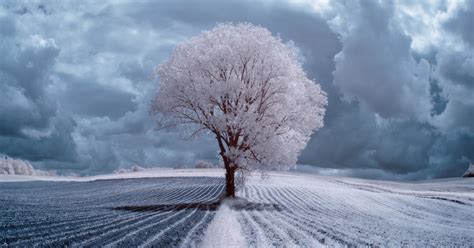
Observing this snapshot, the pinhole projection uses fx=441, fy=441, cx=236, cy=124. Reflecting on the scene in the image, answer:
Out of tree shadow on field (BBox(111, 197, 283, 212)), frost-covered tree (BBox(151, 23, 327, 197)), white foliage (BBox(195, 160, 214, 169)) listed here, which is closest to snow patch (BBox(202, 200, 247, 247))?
tree shadow on field (BBox(111, 197, 283, 212))

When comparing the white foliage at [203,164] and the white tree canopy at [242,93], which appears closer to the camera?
the white tree canopy at [242,93]

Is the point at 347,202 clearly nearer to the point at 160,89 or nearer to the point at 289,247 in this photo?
the point at 160,89

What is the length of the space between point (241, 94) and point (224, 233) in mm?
15628

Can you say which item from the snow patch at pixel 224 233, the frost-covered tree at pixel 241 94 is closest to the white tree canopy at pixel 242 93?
the frost-covered tree at pixel 241 94

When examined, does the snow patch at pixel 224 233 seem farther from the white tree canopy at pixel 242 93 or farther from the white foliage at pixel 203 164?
the white foliage at pixel 203 164

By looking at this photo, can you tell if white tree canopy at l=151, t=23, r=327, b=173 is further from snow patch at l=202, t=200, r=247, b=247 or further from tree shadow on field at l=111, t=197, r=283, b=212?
snow patch at l=202, t=200, r=247, b=247

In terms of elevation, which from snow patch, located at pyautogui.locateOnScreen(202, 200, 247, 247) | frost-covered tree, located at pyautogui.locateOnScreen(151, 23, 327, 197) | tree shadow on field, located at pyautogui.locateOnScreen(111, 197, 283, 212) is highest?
frost-covered tree, located at pyautogui.locateOnScreen(151, 23, 327, 197)

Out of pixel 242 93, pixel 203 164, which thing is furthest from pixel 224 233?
pixel 203 164

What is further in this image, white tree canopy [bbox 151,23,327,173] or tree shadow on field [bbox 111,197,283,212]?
white tree canopy [bbox 151,23,327,173]

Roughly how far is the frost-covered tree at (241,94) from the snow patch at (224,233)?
27.8ft

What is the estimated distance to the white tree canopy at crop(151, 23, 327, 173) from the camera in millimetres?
29797

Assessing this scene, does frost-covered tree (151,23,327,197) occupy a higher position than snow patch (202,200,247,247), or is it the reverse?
frost-covered tree (151,23,327,197)

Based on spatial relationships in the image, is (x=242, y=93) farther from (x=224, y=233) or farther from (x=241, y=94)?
(x=224, y=233)

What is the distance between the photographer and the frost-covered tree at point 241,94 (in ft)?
97.7
